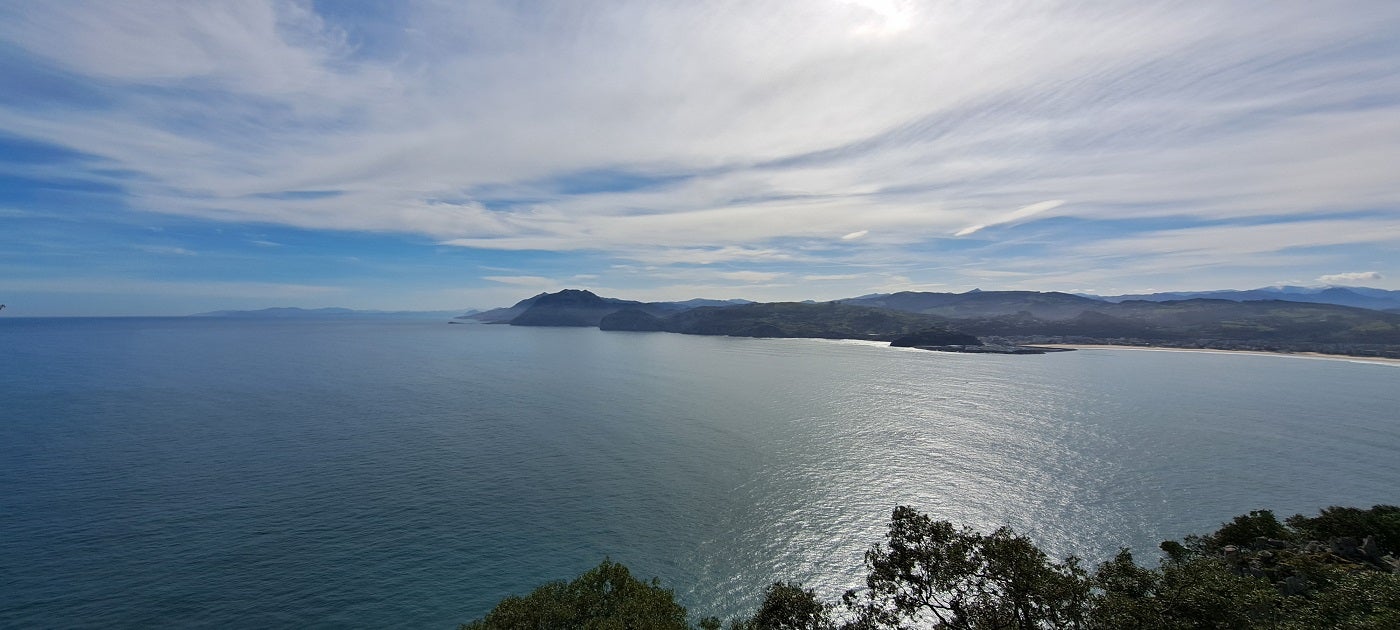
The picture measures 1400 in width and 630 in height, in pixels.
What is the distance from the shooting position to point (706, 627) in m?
35.5

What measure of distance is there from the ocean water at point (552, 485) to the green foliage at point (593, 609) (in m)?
16.1

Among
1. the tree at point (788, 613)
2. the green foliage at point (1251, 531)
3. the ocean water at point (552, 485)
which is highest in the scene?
the tree at point (788, 613)

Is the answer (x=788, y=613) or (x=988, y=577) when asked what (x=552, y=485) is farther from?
(x=988, y=577)

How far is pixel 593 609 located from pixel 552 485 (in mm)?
45665

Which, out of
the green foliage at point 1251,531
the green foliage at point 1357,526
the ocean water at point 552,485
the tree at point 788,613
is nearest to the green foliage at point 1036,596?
the tree at point 788,613

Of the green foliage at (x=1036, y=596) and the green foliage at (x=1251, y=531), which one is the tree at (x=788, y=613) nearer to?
the green foliage at (x=1036, y=596)

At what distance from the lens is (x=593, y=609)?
35688mm

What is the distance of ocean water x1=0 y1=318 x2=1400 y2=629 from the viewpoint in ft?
171

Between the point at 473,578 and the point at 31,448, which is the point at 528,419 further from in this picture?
the point at 31,448

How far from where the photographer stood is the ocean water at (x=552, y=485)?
5197 centimetres

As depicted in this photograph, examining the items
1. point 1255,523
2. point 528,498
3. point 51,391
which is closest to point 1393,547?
point 1255,523

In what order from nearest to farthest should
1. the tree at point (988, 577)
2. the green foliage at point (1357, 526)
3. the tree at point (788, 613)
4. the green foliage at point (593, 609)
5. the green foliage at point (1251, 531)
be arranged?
1. the tree at point (988, 577)
2. the tree at point (788, 613)
3. the green foliage at point (593, 609)
4. the green foliage at point (1357, 526)
5. the green foliage at point (1251, 531)

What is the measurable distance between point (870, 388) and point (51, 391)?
229 metres

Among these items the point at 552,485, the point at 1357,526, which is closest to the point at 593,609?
the point at 552,485
